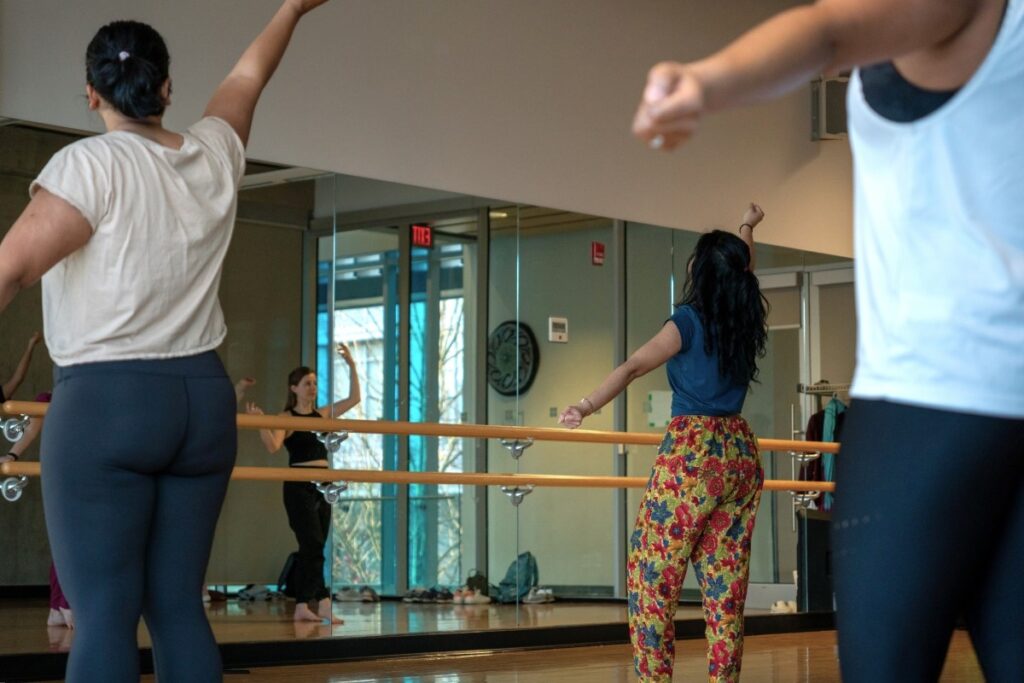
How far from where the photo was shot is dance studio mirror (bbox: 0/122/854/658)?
21.6 feet

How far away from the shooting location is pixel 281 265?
22.1 feet

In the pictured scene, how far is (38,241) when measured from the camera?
212 cm

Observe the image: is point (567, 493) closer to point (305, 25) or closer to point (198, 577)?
point (305, 25)

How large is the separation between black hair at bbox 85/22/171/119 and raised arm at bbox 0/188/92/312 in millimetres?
235

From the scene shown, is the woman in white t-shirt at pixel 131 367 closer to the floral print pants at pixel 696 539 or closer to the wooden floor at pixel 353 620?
the floral print pants at pixel 696 539

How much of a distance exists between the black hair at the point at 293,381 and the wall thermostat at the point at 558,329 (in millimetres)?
1820

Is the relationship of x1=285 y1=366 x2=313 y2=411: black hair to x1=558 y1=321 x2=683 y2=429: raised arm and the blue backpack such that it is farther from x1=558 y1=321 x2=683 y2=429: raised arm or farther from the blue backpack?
x1=558 y1=321 x2=683 y2=429: raised arm

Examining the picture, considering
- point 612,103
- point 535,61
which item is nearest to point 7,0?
point 535,61

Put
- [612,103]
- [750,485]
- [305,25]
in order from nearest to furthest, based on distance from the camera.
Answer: [750,485] → [305,25] → [612,103]

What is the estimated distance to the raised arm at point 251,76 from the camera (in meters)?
2.52

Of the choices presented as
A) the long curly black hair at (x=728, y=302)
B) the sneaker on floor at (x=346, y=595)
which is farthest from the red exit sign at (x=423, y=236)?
the long curly black hair at (x=728, y=302)

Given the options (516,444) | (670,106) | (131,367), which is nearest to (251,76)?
(131,367)

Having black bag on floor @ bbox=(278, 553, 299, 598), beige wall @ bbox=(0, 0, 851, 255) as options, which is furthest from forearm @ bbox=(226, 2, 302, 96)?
black bag on floor @ bbox=(278, 553, 299, 598)

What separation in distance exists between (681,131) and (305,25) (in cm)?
553
